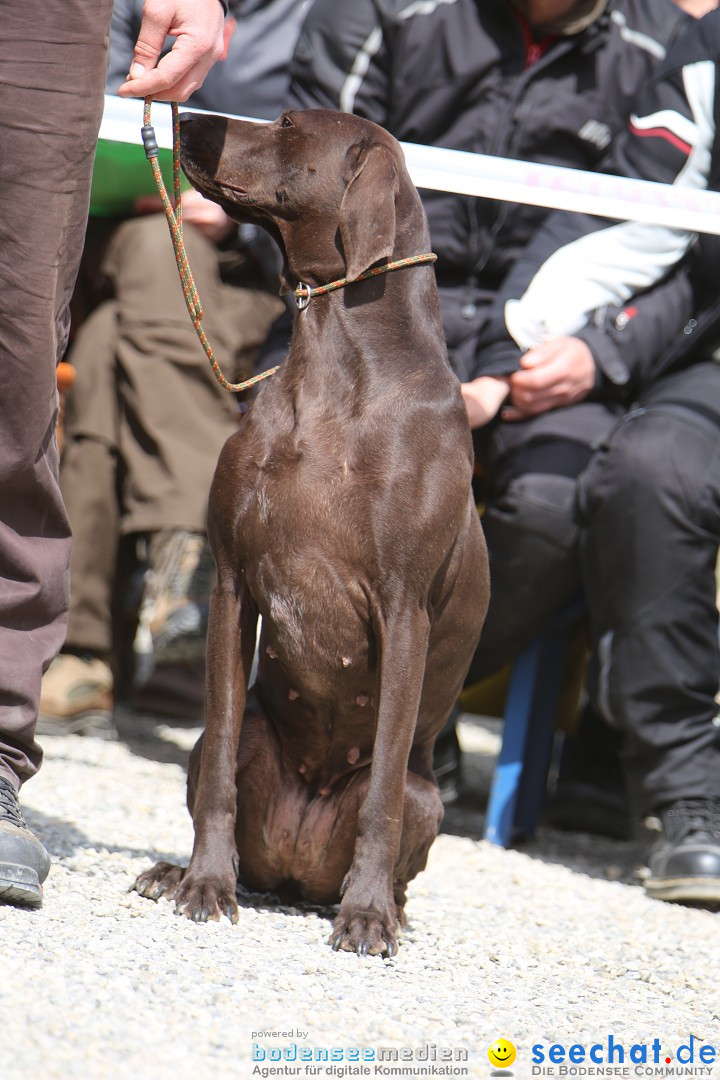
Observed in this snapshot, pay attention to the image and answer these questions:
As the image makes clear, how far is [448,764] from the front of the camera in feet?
13.4

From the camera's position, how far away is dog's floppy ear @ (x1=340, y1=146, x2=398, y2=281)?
2.58m

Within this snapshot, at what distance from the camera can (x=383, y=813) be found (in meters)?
2.45

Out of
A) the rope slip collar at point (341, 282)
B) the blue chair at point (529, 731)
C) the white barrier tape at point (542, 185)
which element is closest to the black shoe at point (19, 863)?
the rope slip collar at point (341, 282)

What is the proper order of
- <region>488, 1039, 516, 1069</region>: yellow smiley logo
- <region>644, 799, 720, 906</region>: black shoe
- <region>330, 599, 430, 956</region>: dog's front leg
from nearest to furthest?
<region>488, 1039, 516, 1069</region>: yellow smiley logo, <region>330, 599, 430, 956</region>: dog's front leg, <region>644, 799, 720, 906</region>: black shoe

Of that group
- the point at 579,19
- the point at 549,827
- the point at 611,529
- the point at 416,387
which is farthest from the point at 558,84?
the point at 549,827

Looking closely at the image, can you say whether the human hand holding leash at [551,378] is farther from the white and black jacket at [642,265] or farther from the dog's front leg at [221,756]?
the dog's front leg at [221,756]

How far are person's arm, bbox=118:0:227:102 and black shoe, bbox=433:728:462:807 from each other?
2.23 m

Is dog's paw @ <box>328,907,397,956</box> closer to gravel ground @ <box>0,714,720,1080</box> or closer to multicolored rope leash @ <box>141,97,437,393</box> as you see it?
gravel ground @ <box>0,714,720,1080</box>

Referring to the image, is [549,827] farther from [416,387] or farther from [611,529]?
[416,387]

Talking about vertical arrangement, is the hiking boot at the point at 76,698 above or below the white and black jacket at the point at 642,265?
below

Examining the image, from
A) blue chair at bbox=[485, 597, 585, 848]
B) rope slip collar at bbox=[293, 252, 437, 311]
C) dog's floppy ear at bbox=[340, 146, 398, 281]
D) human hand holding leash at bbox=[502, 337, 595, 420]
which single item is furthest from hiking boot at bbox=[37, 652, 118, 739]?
dog's floppy ear at bbox=[340, 146, 398, 281]

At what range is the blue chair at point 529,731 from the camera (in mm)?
4008

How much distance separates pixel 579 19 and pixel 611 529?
1698 mm

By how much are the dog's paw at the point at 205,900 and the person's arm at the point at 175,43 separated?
1.53 m
